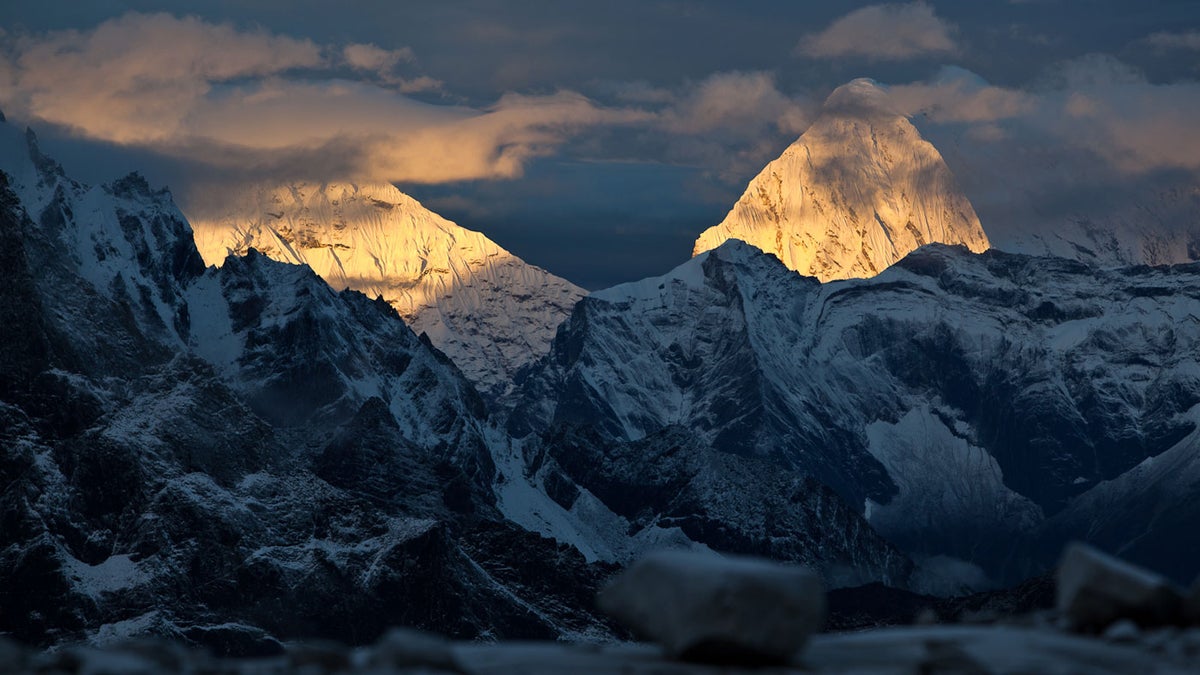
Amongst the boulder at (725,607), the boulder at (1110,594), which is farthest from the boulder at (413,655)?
→ the boulder at (1110,594)

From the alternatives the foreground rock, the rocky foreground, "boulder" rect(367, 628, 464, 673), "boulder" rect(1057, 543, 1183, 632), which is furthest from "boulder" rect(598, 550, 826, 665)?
"boulder" rect(1057, 543, 1183, 632)

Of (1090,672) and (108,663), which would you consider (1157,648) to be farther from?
(108,663)

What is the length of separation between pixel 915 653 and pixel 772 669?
790cm

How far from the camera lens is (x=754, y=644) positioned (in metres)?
71.3

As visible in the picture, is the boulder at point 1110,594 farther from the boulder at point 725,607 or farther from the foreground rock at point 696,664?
the boulder at point 725,607

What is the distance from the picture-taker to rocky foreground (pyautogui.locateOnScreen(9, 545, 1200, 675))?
70.5 metres

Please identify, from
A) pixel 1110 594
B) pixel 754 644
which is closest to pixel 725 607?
pixel 754 644

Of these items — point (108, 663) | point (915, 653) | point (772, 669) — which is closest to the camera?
point (108, 663)

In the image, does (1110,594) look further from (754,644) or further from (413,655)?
(413,655)

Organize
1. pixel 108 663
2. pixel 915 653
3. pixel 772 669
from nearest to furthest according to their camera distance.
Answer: pixel 108 663 < pixel 772 669 < pixel 915 653

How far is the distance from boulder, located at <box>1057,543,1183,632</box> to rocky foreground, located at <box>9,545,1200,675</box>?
4cm

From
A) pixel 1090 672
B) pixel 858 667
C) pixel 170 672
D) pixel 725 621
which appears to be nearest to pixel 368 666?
pixel 170 672

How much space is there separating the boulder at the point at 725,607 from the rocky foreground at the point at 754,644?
0.14 feet

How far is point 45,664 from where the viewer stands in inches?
2744
